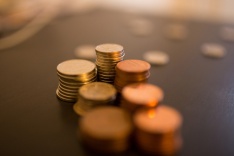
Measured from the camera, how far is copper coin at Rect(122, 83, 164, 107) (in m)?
0.48

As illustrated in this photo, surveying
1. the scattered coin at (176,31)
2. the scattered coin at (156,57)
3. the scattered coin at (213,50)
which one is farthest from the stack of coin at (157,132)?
the scattered coin at (176,31)

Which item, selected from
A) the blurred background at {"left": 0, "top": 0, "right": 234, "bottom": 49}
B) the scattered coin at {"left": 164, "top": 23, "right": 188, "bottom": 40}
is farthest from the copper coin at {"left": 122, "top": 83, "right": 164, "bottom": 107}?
the blurred background at {"left": 0, "top": 0, "right": 234, "bottom": 49}

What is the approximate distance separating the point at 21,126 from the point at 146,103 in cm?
26

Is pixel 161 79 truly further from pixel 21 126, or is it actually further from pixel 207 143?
pixel 21 126

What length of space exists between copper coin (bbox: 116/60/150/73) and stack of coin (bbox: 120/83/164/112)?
4 cm

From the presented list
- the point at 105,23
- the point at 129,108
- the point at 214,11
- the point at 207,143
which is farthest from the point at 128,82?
the point at 214,11

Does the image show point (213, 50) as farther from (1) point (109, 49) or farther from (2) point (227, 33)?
(1) point (109, 49)

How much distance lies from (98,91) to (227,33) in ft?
3.10

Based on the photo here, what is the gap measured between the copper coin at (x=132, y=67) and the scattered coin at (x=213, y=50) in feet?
1.57

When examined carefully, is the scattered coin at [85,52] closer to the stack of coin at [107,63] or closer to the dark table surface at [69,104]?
the dark table surface at [69,104]

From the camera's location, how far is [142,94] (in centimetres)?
50

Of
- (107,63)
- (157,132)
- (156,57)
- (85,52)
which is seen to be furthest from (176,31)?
(157,132)

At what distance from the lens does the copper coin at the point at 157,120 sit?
412 millimetres

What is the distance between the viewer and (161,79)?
A: 0.77 m
